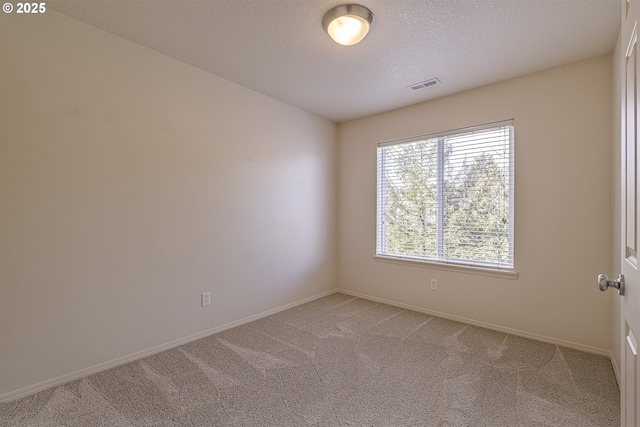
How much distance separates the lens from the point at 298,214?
12.4ft

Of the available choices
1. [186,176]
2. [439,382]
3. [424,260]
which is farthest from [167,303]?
[424,260]

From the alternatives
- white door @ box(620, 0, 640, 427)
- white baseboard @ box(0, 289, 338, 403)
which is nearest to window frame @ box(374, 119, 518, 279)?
white baseboard @ box(0, 289, 338, 403)

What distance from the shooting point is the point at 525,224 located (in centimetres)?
283

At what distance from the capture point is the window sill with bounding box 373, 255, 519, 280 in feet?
9.58

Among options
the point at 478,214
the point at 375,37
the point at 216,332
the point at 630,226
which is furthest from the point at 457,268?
the point at 216,332

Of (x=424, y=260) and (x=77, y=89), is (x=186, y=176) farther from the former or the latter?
(x=424, y=260)

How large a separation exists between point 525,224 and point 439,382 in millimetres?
1703

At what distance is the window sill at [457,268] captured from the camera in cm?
292

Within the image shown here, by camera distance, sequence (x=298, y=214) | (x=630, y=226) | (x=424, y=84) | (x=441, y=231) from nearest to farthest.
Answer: (x=630, y=226) < (x=424, y=84) < (x=441, y=231) < (x=298, y=214)

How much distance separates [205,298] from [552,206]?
10.7 feet

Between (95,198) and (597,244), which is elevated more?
(95,198)

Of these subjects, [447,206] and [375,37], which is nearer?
[375,37]

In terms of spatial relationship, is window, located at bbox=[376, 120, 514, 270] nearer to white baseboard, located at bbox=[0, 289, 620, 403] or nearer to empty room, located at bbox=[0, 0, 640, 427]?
empty room, located at bbox=[0, 0, 640, 427]

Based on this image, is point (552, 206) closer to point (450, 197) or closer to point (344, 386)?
point (450, 197)
